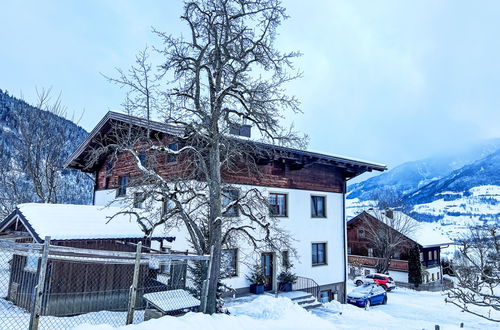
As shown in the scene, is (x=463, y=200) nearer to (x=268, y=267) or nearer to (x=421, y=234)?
(x=421, y=234)

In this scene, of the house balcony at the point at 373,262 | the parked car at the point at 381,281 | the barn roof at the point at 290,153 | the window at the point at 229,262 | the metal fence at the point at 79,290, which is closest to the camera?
the metal fence at the point at 79,290

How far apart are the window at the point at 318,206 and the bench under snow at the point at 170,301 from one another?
40.7ft

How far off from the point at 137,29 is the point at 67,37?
1172cm

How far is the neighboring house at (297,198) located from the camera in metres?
16.2

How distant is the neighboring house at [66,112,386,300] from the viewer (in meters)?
16.2

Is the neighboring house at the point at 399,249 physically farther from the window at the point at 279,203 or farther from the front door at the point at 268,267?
the window at the point at 279,203

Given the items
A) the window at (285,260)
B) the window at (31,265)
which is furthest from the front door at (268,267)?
the window at (31,265)

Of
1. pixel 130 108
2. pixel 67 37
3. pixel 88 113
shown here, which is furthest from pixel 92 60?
pixel 130 108

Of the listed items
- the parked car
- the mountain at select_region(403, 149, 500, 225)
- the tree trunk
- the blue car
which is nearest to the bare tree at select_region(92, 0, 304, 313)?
the tree trunk

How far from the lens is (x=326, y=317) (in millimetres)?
15297

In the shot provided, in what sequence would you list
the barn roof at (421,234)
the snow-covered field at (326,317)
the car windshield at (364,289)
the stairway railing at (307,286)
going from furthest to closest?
the barn roof at (421,234) → the car windshield at (364,289) → the stairway railing at (307,286) → the snow-covered field at (326,317)

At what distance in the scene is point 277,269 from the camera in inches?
691

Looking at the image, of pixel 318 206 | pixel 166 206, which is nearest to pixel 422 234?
pixel 318 206

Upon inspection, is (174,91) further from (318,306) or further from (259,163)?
(318,306)
